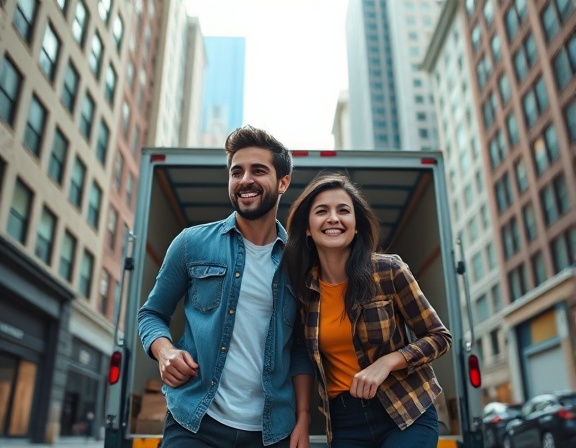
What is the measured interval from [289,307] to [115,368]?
2.46m

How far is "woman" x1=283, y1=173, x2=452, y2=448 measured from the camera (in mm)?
2016

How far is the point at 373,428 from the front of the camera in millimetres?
2057

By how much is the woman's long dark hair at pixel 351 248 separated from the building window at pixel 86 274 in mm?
21977

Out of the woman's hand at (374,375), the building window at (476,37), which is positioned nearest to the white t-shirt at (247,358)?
the woman's hand at (374,375)

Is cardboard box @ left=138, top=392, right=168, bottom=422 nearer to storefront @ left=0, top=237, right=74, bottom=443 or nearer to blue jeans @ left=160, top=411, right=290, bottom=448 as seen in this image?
blue jeans @ left=160, top=411, right=290, bottom=448

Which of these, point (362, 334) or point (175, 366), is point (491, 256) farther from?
point (175, 366)

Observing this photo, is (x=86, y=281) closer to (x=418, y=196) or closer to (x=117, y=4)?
(x=117, y=4)

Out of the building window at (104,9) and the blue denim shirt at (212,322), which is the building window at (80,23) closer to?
the building window at (104,9)

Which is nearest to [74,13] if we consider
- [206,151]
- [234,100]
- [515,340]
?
[206,151]

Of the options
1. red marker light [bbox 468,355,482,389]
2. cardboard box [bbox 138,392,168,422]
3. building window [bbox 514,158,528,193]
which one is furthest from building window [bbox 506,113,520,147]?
cardboard box [bbox 138,392,168,422]

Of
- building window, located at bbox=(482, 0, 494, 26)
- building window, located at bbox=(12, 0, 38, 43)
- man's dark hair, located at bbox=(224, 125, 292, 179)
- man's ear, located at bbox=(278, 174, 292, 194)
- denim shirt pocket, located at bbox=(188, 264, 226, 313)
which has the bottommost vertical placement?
denim shirt pocket, located at bbox=(188, 264, 226, 313)

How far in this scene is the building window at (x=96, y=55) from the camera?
2377 centimetres

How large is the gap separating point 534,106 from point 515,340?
13232 millimetres

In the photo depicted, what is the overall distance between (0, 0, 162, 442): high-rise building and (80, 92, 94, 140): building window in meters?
0.07
